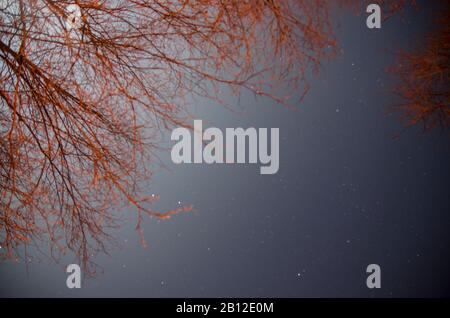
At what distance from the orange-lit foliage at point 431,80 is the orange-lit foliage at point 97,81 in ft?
2.41

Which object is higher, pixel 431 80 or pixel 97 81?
pixel 431 80

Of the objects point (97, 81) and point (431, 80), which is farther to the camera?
point (431, 80)

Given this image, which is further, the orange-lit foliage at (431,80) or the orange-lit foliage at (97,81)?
the orange-lit foliage at (431,80)

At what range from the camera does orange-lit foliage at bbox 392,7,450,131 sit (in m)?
3.52

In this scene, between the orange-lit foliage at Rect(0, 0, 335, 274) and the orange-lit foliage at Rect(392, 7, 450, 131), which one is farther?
the orange-lit foliage at Rect(392, 7, 450, 131)

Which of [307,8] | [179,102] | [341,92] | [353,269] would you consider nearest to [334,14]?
[307,8]

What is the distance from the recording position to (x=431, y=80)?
11.6 ft

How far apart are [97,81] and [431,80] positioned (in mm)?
1916

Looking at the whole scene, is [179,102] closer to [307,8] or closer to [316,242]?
[307,8]

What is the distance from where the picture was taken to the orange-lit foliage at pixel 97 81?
8.39 ft

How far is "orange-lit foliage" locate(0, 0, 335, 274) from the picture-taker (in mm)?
2557

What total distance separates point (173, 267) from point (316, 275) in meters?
0.88

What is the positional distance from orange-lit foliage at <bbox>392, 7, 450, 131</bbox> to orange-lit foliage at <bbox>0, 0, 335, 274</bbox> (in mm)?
734

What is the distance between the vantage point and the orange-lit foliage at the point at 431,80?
11.6 ft
